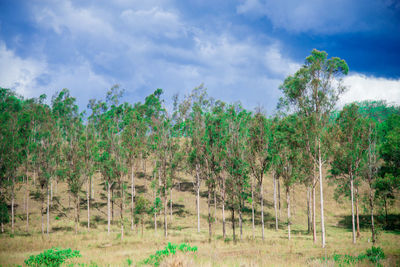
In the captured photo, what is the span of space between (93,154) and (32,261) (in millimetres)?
24154

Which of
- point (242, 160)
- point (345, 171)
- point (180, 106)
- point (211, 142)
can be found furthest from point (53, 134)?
point (345, 171)

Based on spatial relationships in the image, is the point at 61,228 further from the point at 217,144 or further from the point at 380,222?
the point at 380,222

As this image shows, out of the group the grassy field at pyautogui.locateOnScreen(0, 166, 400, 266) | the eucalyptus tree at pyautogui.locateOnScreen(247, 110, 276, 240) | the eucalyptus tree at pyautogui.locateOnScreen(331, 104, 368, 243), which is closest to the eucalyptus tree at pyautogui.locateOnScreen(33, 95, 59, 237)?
the grassy field at pyautogui.locateOnScreen(0, 166, 400, 266)

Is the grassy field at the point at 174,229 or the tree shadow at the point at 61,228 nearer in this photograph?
the grassy field at the point at 174,229

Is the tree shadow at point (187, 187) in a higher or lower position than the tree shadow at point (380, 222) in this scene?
higher

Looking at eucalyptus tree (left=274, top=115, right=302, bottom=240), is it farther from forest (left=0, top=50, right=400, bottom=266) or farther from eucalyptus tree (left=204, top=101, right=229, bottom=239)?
eucalyptus tree (left=204, top=101, right=229, bottom=239)

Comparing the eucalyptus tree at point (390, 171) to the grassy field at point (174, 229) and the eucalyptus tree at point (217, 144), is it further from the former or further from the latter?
the eucalyptus tree at point (217, 144)

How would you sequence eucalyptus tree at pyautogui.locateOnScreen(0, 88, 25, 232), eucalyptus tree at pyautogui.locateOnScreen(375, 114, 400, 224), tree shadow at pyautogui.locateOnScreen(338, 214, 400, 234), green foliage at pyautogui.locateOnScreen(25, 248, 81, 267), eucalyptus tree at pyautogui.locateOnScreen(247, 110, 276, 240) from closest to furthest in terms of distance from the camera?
green foliage at pyautogui.locateOnScreen(25, 248, 81, 267) < eucalyptus tree at pyautogui.locateOnScreen(247, 110, 276, 240) < eucalyptus tree at pyautogui.locateOnScreen(0, 88, 25, 232) < eucalyptus tree at pyautogui.locateOnScreen(375, 114, 400, 224) < tree shadow at pyautogui.locateOnScreen(338, 214, 400, 234)

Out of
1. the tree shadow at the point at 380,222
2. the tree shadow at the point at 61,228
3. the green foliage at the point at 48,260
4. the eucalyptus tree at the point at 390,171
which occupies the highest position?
the eucalyptus tree at the point at 390,171

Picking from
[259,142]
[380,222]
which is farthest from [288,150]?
[380,222]

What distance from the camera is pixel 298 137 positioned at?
87.5 ft

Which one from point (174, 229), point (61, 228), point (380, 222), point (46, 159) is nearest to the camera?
point (46, 159)

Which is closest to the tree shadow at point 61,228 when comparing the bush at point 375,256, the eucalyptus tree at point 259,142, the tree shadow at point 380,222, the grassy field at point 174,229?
the grassy field at point 174,229

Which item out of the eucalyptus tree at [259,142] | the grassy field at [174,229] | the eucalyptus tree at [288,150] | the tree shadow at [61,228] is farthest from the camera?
the tree shadow at [61,228]
